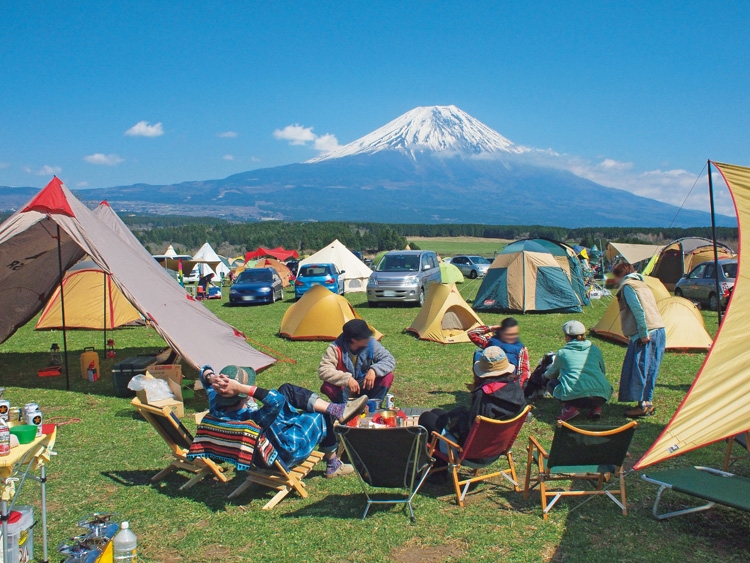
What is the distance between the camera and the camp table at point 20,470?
12.6ft

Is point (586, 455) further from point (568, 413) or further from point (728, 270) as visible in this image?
point (728, 270)

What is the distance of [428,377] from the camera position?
32.8ft

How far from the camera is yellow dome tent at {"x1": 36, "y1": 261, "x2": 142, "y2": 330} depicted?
16.1 m

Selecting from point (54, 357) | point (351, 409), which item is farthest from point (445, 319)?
point (351, 409)

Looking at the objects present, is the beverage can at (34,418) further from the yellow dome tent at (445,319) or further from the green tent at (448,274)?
the green tent at (448,274)

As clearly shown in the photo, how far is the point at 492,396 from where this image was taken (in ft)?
17.4

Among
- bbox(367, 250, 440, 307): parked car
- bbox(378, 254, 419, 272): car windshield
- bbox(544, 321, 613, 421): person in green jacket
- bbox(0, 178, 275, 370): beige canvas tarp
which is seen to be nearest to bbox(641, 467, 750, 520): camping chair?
bbox(544, 321, 613, 421): person in green jacket

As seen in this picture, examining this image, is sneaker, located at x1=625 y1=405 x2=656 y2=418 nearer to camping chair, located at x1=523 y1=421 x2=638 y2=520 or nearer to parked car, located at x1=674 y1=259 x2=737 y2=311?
camping chair, located at x1=523 y1=421 x2=638 y2=520

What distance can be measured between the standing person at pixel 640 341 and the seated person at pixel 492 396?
9.40ft

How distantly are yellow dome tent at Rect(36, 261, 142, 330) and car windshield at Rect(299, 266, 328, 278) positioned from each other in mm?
8382

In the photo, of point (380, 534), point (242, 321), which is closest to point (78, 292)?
point (242, 321)

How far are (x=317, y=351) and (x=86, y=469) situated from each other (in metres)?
6.55

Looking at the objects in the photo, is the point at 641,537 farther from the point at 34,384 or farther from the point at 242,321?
the point at 242,321

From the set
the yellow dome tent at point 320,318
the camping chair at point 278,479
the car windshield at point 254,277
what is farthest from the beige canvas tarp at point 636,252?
the camping chair at point 278,479
